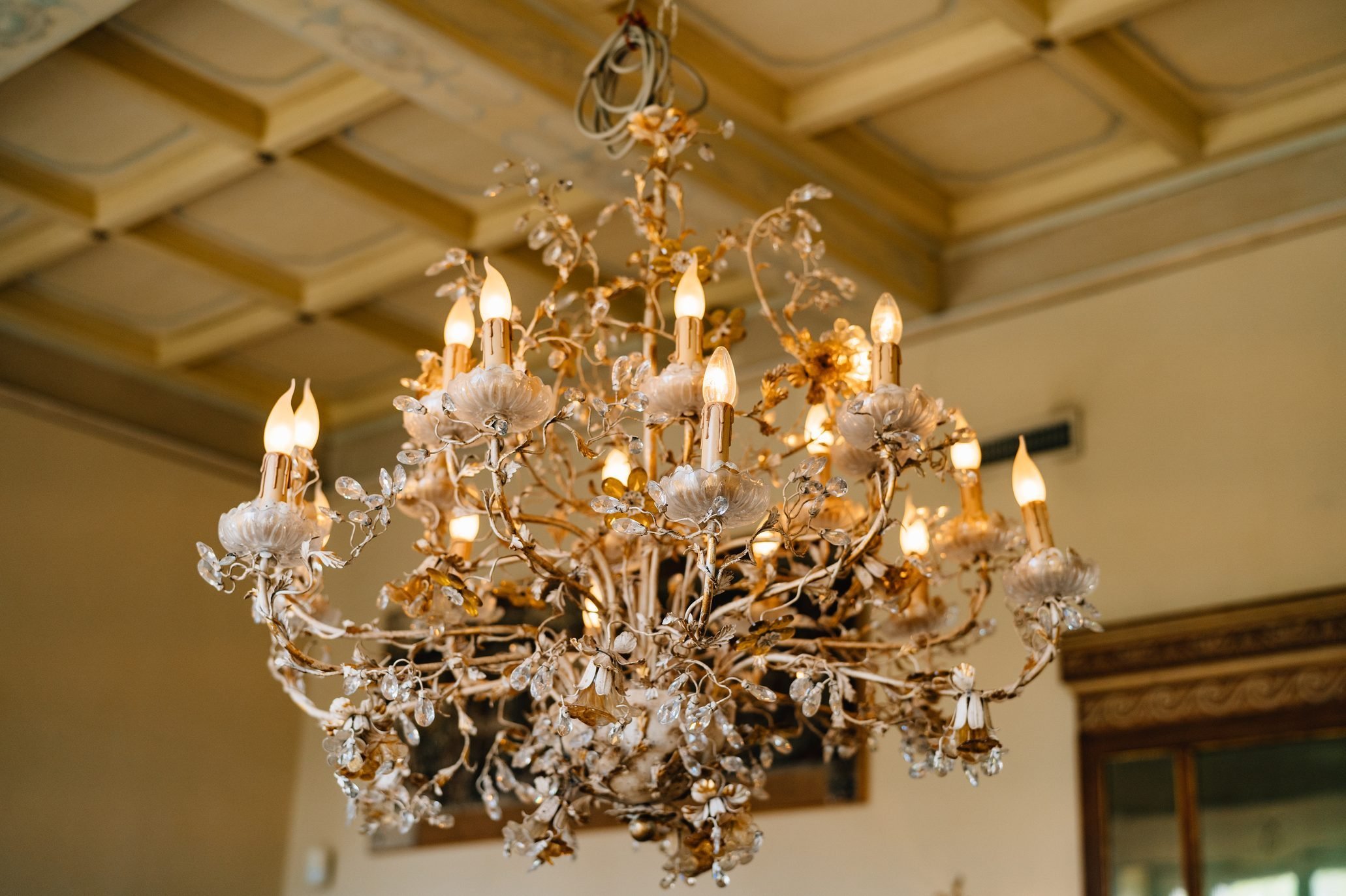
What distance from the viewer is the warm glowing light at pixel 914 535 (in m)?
2.74

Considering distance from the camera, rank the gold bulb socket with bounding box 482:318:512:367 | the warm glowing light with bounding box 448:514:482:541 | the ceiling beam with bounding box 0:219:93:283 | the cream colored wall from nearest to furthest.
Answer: the gold bulb socket with bounding box 482:318:512:367 → the warm glowing light with bounding box 448:514:482:541 → the ceiling beam with bounding box 0:219:93:283 → the cream colored wall

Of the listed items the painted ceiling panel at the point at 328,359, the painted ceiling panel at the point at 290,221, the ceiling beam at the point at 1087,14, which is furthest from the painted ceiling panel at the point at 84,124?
the ceiling beam at the point at 1087,14

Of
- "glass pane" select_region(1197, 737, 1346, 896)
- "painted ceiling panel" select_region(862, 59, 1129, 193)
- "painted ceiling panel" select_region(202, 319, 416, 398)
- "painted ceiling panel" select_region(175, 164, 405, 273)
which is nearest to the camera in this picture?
"glass pane" select_region(1197, 737, 1346, 896)

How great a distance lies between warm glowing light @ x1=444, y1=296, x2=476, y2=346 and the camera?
2516 millimetres

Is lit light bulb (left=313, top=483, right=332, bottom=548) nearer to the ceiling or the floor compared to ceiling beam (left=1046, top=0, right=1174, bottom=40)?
nearer to the floor

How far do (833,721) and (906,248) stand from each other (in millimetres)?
3109

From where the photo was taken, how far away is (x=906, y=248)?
17.3ft

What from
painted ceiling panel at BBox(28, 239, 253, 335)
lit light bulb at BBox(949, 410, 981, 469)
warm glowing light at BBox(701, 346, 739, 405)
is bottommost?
warm glowing light at BBox(701, 346, 739, 405)

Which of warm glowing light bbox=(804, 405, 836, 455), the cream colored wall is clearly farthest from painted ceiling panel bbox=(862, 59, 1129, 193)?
the cream colored wall

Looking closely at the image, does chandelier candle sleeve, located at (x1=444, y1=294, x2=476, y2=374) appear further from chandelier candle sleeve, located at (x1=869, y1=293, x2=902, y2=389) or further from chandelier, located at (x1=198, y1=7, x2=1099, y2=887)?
chandelier candle sleeve, located at (x1=869, y1=293, x2=902, y2=389)

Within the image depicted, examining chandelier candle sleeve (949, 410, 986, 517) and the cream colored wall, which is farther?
the cream colored wall

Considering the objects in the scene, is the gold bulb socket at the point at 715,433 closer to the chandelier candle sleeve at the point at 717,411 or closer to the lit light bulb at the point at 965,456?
the chandelier candle sleeve at the point at 717,411

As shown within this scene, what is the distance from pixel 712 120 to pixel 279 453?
8.76ft

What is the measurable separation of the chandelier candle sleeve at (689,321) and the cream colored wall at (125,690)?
15.2 ft
